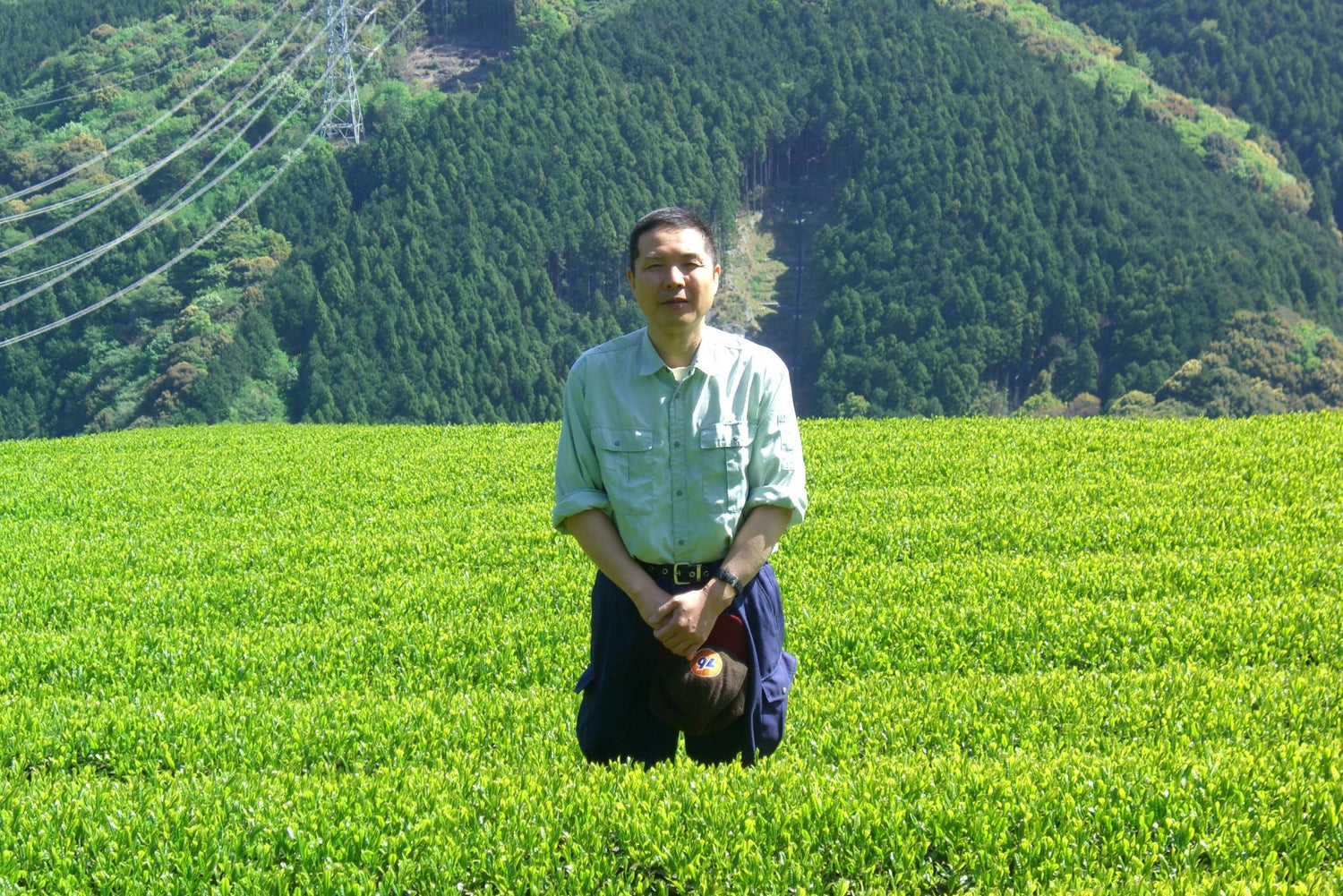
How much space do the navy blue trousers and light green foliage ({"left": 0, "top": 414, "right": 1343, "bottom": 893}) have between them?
0.19 meters

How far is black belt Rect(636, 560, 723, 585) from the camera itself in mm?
4055

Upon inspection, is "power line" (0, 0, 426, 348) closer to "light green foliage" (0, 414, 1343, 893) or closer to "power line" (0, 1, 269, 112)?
"power line" (0, 1, 269, 112)

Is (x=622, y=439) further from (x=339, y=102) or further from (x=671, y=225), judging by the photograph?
(x=339, y=102)

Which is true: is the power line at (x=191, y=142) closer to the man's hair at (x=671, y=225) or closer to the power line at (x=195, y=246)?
the power line at (x=195, y=246)

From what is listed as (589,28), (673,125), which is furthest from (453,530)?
(589,28)

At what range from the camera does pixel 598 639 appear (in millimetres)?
4211

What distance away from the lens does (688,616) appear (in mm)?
3855

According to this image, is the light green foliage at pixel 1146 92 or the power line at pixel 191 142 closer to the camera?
the power line at pixel 191 142

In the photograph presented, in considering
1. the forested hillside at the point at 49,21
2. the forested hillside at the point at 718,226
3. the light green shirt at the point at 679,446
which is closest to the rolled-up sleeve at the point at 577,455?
the light green shirt at the point at 679,446

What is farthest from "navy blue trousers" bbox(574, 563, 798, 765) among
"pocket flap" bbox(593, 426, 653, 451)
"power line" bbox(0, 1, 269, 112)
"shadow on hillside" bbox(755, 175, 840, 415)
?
"power line" bbox(0, 1, 269, 112)

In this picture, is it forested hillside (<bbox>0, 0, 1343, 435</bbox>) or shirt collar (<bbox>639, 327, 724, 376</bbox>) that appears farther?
forested hillside (<bbox>0, 0, 1343, 435</bbox>)

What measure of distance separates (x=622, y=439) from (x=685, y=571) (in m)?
0.49

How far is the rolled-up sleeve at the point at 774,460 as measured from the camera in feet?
13.4

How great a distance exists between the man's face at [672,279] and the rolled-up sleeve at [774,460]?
1.22ft
